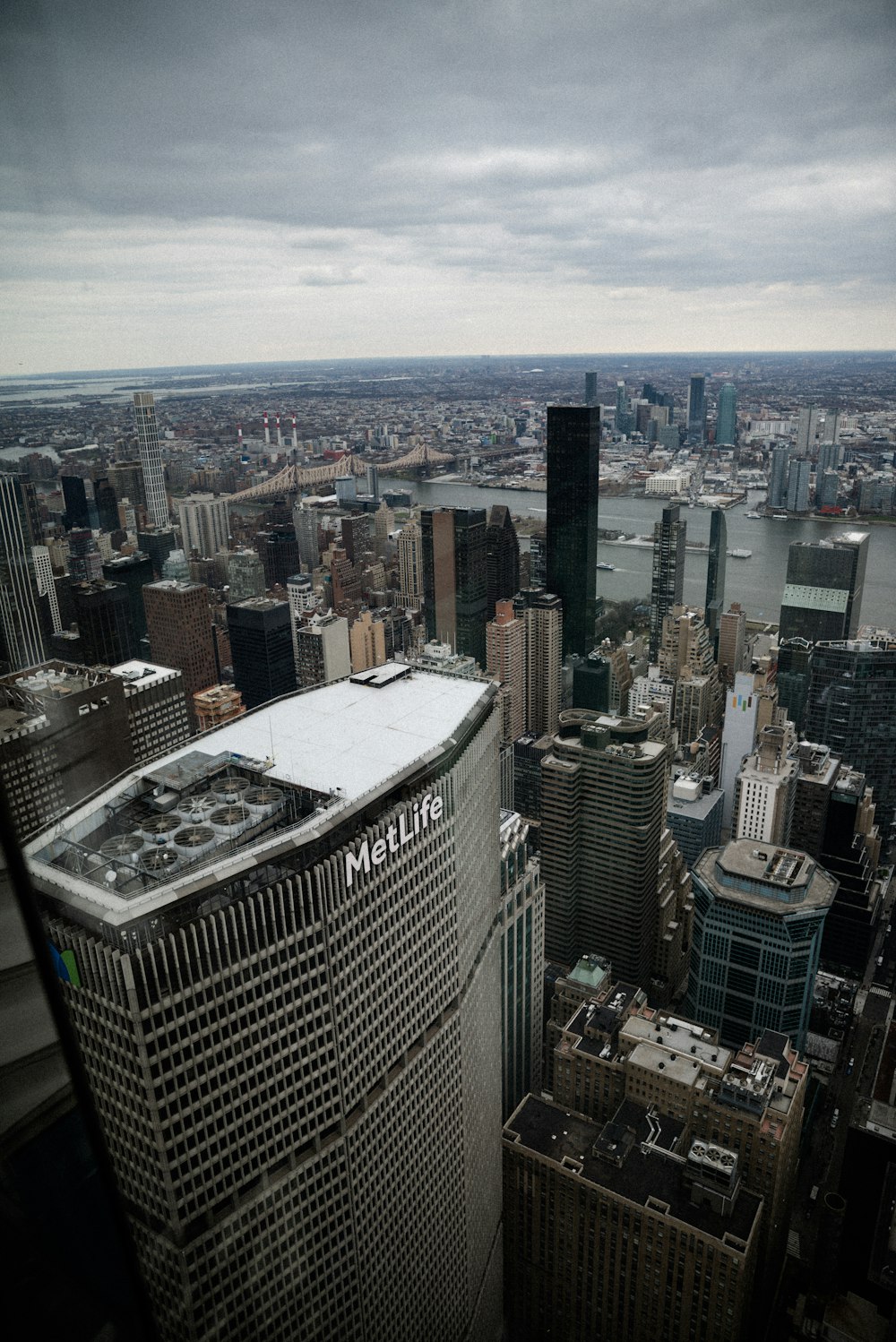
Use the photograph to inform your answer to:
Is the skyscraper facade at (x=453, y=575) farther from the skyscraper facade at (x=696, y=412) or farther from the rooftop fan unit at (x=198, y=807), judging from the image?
the rooftop fan unit at (x=198, y=807)

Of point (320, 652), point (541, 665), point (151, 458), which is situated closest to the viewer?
point (151, 458)

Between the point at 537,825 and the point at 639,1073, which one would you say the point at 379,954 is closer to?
the point at 639,1073

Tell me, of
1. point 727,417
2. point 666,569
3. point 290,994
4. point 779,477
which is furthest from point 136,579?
point 779,477

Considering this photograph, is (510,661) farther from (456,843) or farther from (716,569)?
(456,843)

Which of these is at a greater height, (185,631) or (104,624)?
(104,624)

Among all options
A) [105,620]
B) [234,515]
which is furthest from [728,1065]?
[234,515]

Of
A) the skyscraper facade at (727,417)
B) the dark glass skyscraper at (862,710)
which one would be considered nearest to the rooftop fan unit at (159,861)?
the dark glass skyscraper at (862,710)
